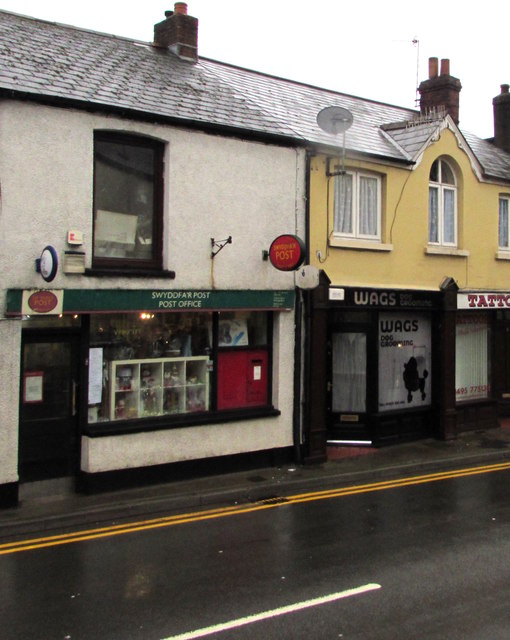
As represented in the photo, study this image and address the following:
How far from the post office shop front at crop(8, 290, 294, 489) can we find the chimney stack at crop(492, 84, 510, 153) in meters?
10.4

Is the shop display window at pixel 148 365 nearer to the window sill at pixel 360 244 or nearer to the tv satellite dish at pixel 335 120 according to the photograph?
the window sill at pixel 360 244

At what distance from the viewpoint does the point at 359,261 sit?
13.7m

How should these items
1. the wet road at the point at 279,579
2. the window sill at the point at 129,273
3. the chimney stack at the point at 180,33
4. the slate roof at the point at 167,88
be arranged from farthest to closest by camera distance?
the chimney stack at the point at 180,33 < the slate roof at the point at 167,88 < the window sill at the point at 129,273 < the wet road at the point at 279,579

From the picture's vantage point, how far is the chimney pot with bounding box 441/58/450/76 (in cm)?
1703

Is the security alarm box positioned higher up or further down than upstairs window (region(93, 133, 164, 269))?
further down

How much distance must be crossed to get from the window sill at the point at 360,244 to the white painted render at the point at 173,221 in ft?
3.39

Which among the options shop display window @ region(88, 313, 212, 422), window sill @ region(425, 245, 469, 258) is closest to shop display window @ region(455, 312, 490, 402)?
window sill @ region(425, 245, 469, 258)

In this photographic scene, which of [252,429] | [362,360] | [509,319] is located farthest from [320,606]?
Result: [509,319]

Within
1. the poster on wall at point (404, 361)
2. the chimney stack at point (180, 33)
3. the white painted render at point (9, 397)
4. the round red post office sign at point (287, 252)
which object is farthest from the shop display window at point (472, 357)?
the white painted render at point (9, 397)

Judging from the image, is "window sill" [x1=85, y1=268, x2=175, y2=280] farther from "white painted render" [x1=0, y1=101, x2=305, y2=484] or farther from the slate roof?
the slate roof

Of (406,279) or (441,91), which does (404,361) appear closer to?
(406,279)

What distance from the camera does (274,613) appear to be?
612cm

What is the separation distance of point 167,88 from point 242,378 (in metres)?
5.24

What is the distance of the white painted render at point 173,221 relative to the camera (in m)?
9.33
